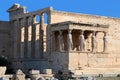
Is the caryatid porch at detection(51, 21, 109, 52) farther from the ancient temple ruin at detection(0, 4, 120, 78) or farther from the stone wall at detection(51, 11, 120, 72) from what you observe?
the stone wall at detection(51, 11, 120, 72)

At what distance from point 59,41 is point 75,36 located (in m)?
2.49

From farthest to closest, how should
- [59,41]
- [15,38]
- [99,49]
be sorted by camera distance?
[15,38] → [99,49] → [59,41]

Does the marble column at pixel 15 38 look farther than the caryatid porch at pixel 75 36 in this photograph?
Yes

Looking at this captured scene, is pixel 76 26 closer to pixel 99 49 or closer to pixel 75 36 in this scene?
pixel 75 36

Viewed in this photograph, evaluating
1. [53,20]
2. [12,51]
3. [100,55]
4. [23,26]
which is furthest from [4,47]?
[100,55]

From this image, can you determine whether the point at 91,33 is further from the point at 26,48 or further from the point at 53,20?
the point at 26,48

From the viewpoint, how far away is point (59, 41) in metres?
26.2

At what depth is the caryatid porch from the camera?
997 inches

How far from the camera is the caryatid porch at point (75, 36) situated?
997 inches


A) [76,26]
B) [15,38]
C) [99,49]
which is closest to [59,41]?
[76,26]

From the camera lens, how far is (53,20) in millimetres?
27078

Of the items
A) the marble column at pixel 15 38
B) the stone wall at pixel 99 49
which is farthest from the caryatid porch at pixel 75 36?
the marble column at pixel 15 38

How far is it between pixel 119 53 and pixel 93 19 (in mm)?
4632

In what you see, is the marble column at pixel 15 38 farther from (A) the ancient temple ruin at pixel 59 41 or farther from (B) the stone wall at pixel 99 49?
(B) the stone wall at pixel 99 49
